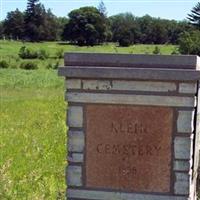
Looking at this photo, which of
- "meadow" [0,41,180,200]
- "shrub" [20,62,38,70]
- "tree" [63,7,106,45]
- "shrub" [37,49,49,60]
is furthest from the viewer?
"tree" [63,7,106,45]

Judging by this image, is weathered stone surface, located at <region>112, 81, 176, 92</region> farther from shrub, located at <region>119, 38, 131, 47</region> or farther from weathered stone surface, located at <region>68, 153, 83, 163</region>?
shrub, located at <region>119, 38, 131, 47</region>

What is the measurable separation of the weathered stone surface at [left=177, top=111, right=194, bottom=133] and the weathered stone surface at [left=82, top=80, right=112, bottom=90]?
67cm

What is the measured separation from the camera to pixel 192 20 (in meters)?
103

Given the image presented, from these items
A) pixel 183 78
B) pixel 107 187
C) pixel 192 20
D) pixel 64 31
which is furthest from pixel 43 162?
pixel 64 31

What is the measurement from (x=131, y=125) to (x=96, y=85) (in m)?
0.47

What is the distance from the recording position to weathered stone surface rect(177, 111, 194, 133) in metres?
5.12

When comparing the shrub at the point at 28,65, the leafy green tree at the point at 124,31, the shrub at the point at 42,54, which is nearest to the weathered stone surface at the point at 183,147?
the shrub at the point at 28,65

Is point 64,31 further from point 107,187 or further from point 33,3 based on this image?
point 107,187

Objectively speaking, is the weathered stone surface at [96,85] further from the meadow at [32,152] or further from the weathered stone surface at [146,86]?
the meadow at [32,152]

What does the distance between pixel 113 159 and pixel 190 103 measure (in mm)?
859

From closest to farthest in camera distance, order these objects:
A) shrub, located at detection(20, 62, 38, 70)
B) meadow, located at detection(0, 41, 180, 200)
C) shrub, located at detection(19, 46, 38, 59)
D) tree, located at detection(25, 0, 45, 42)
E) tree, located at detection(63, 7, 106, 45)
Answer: meadow, located at detection(0, 41, 180, 200) → shrub, located at detection(20, 62, 38, 70) → shrub, located at detection(19, 46, 38, 59) → tree, located at detection(63, 7, 106, 45) → tree, located at detection(25, 0, 45, 42)

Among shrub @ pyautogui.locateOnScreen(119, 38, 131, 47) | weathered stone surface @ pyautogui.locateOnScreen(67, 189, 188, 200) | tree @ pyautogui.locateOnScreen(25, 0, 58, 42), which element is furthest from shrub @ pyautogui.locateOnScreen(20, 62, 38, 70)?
weathered stone surface @ pyautogui.locateOnScreen(67, 189, 188, 200)

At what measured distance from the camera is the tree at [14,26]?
121062 mm

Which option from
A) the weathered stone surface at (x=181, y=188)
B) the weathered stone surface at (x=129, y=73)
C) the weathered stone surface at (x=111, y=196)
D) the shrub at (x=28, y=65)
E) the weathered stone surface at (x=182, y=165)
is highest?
the weathered stone surface at (x=129, y=73)
